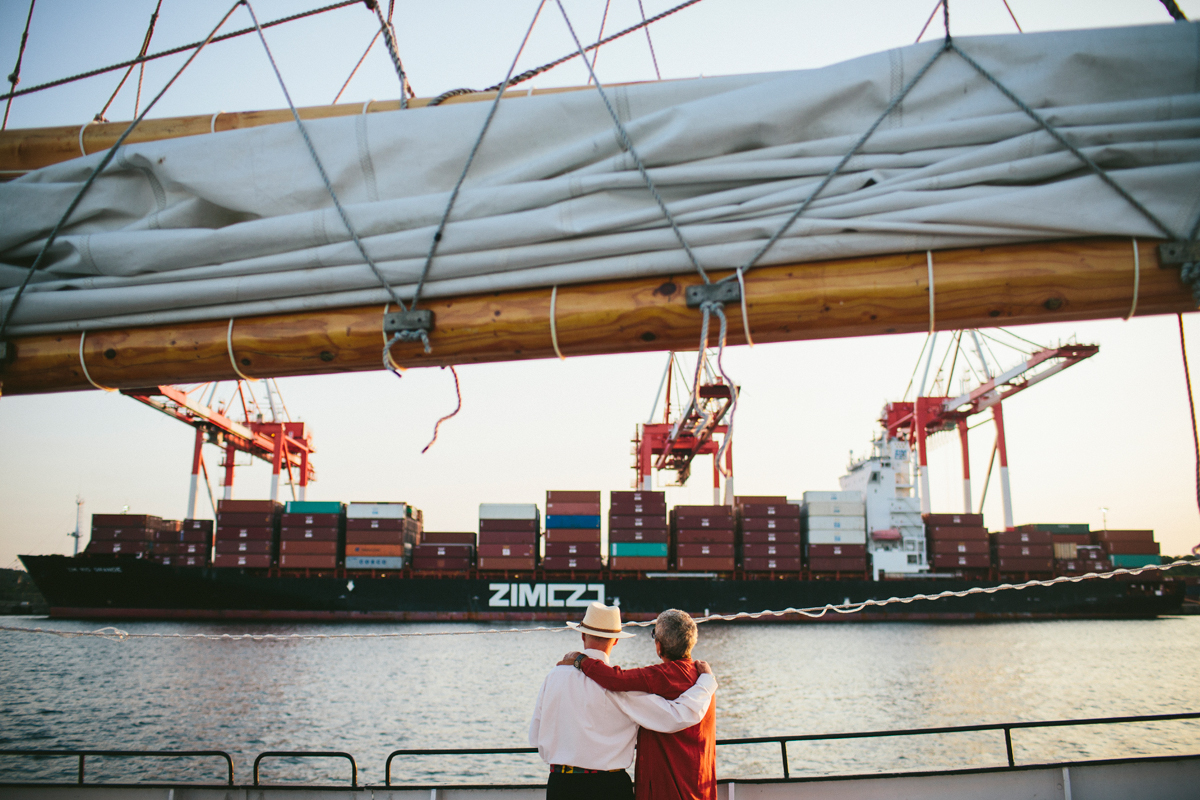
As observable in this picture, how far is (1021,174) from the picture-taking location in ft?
5.33

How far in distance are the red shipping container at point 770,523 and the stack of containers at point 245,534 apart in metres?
16.1

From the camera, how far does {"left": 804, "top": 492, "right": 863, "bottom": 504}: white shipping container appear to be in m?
27.2

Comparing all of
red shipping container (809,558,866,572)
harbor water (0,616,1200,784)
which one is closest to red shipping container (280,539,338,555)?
harbor water (0,616,1200,784)

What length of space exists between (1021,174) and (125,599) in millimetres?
28719

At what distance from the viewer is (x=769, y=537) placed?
85.4ft

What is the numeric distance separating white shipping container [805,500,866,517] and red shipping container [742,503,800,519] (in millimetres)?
816

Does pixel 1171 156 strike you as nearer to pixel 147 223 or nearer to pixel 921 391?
pixel 147 223

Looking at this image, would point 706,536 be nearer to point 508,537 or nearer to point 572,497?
point 572,497

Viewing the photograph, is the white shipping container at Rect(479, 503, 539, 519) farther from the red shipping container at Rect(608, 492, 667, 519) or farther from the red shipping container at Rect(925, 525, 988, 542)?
the red shipping container at Rect(925, 525, 988, 542)

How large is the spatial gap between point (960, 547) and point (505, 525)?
16.0 metres

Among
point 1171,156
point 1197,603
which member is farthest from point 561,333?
point 1197,603

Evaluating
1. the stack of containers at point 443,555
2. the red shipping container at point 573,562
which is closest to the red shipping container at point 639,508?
the red shipping container at point 573,562

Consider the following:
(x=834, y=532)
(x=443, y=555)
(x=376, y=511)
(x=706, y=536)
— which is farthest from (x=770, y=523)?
(x=376, y=511)

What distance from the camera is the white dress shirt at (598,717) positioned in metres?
1.74
